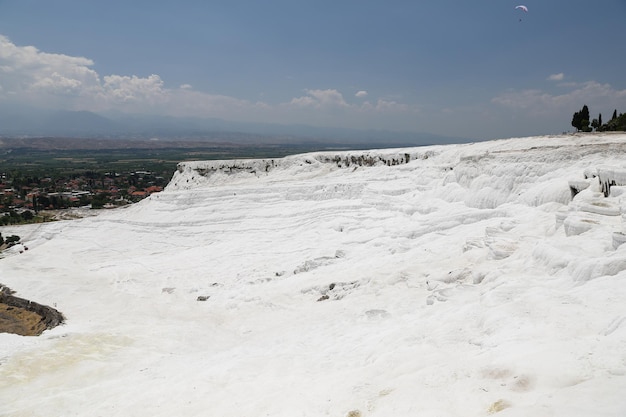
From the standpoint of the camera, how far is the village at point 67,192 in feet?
219

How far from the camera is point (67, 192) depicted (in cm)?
8806

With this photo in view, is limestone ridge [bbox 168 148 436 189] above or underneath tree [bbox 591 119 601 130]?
underneath

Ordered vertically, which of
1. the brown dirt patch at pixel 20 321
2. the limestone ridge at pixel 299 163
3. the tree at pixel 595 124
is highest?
the tree at pixel 595 124

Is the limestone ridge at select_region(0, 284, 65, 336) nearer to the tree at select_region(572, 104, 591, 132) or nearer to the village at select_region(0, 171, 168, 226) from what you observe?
the village at select_region(0, 171, 168, 226)

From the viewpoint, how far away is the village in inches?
2623

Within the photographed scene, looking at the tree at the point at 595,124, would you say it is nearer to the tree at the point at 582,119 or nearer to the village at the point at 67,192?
the tree at the point at 582,119

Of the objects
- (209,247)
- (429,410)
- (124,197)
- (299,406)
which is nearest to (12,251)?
(209,247)

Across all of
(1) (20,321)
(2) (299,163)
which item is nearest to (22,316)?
(1) (20,321)

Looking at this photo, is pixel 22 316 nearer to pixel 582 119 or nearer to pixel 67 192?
pixel 582 119

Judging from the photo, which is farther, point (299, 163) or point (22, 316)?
point (299, 163)

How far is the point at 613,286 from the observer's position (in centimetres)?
997

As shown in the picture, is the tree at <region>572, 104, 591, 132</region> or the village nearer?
the tree at <region>572, 104, 591, 132</region>

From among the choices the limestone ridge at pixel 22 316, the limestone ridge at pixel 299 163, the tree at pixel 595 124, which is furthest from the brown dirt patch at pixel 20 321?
the tree at pixel 595 124

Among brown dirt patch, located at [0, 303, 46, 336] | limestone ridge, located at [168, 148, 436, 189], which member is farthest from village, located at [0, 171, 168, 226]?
brown dirt patch, located at [0, 303, 46, 336]
